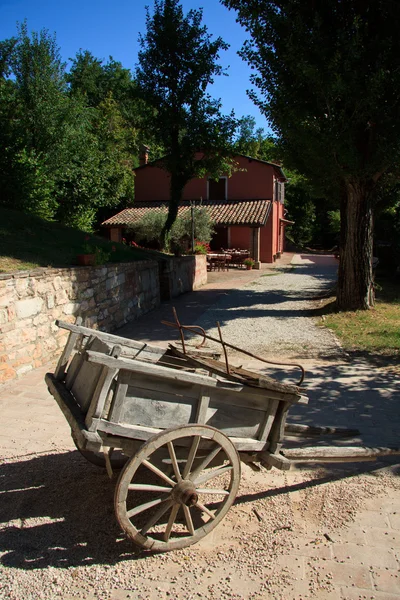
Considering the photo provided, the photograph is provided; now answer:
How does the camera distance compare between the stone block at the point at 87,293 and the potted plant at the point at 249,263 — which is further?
the potted plant at the point at 249,263

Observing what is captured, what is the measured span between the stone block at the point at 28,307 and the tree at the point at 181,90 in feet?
41.5

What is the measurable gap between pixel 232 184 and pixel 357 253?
59.8ft

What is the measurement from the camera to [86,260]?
8.33m

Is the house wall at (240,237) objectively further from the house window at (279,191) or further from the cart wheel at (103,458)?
the cart wheel at (103,458)

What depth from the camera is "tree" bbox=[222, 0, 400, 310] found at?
1002 centimetres

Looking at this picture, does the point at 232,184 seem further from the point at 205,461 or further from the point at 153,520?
the point at 153,520

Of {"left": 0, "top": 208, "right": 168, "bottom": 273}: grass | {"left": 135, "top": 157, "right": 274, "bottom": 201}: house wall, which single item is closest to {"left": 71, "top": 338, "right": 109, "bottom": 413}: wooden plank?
{"left": 0, "top": 208, "right": 168, "bottom": 273}: grass

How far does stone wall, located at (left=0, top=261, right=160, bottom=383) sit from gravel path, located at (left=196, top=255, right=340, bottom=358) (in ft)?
6.67

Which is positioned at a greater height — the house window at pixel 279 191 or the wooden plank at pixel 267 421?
the house window at pixel 279 191

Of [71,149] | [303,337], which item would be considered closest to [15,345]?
[303,337]

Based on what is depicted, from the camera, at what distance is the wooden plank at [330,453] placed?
3258 mm

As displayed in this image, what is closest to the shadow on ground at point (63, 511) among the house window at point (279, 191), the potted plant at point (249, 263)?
the potted plant at point (249, 263)

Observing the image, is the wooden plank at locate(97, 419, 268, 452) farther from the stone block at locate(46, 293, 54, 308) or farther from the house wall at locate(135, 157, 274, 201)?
the house wall at locate(135, 157, 274, 201)

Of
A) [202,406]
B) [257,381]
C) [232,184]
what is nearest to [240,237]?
[232,184]
